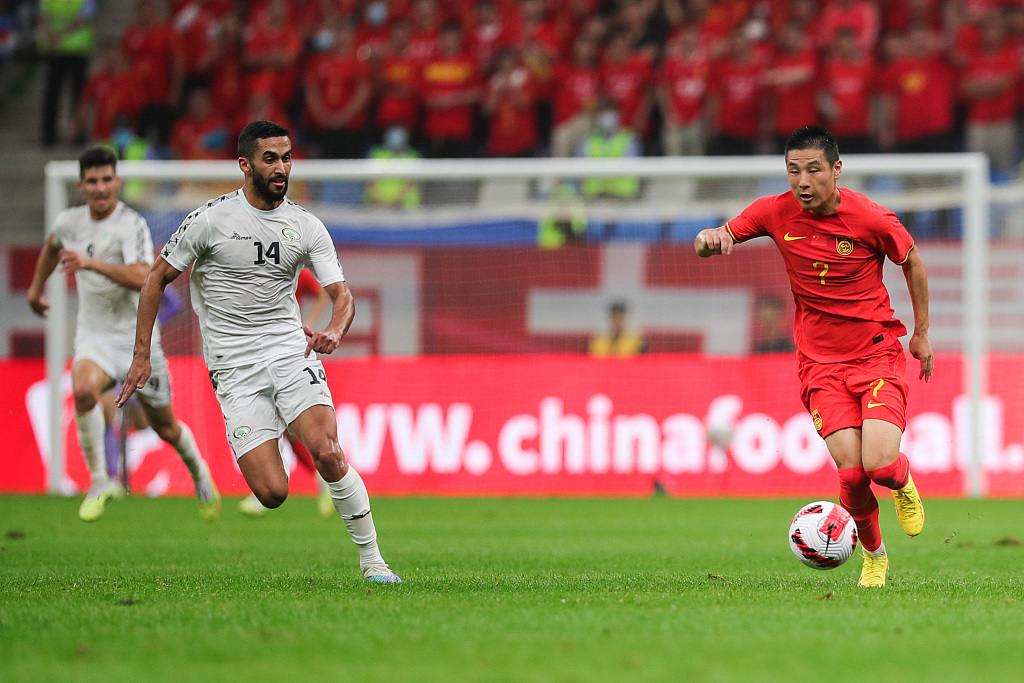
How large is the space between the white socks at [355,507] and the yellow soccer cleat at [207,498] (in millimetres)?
3181

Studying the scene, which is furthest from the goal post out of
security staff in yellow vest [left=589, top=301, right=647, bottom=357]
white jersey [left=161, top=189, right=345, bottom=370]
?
white jersey [left=161, top=189, right=345, bottom=370]

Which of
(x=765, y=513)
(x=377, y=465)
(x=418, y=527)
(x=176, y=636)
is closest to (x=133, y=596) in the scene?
(x=176, y=636)

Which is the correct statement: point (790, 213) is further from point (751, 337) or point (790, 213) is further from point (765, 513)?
point (751, 337)

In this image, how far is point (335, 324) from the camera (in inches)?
→ 265

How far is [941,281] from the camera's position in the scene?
15.4 m

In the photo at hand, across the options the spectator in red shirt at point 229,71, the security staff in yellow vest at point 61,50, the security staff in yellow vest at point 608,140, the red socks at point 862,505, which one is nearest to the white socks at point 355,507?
the red socks at point 862,505

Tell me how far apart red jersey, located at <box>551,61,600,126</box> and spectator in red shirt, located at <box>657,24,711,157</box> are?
38.6 inches

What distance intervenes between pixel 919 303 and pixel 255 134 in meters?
3.68

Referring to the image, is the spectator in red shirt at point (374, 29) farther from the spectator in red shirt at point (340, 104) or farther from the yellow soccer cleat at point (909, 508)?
the yellow soccer cleat at point (909, 508)

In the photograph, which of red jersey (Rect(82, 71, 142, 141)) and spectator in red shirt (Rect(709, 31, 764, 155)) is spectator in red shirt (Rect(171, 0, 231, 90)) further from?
spectator in red shirt (Rect(709, 31, 764, 155))

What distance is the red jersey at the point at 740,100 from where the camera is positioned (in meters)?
18.3

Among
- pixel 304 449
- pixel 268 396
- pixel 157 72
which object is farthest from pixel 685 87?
pixel 268 396

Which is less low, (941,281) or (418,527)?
(941,281)

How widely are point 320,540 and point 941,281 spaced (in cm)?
875
